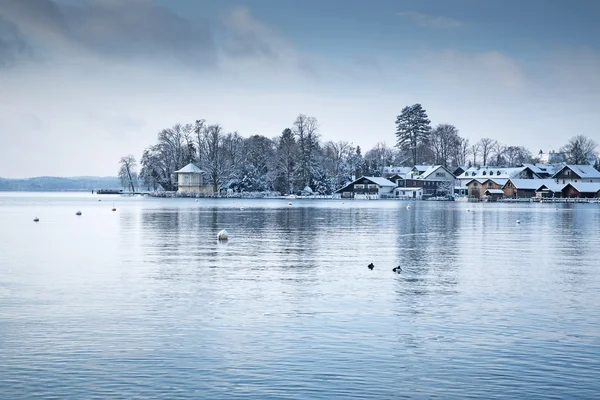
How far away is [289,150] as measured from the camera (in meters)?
160

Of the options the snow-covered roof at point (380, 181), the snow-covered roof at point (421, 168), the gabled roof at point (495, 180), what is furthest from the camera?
the snow-covered roof at point (421, 168)

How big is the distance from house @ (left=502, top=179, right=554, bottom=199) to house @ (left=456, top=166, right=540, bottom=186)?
424 centimetres

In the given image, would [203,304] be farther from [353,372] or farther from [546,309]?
[546,309]

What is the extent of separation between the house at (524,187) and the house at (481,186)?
3.15 meters

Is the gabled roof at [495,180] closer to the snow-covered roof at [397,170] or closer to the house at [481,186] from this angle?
the house at [481,186]

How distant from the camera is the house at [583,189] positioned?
150 meters

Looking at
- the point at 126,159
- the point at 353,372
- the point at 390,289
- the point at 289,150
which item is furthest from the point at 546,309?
the point at 126,159

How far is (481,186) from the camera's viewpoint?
167375 mm

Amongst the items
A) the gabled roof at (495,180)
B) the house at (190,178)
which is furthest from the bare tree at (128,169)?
the gabled roof at (495,180)

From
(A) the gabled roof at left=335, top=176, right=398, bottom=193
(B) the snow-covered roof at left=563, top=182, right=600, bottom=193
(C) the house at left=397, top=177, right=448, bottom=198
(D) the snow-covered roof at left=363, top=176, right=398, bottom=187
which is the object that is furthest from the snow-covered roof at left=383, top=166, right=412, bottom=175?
(B) the snow-covered roof at left=563, top=182, right=600, bottom=193

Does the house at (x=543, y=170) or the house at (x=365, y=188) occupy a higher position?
the house at (x=543, y=170)

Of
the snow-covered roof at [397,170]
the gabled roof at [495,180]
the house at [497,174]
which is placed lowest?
the gabled roof at [495,180]

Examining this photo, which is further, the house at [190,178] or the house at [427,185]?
the house at [427,185]

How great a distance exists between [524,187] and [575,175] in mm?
11720
